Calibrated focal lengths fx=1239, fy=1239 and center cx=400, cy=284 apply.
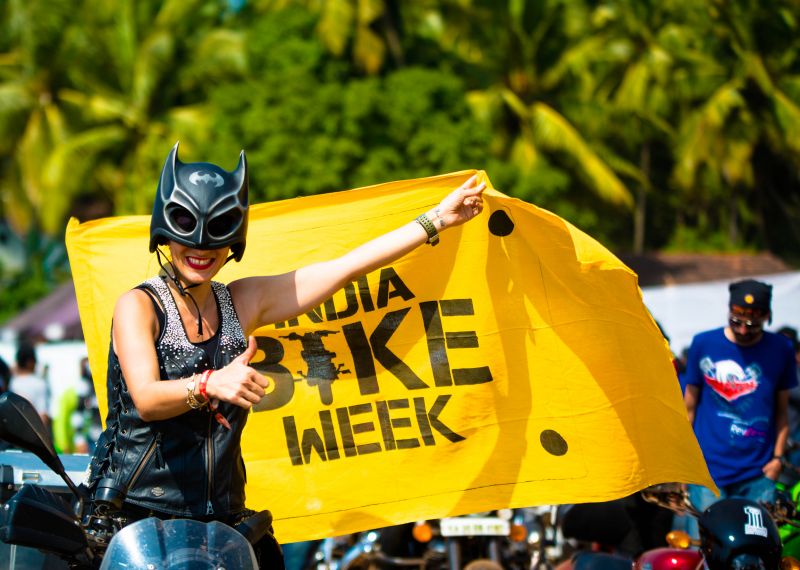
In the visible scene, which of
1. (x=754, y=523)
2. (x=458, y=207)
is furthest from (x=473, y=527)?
(x=458, y=207)

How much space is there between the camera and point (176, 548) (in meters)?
3.11

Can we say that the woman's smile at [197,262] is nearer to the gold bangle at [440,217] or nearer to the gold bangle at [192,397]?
the gold bangle at [192,397]

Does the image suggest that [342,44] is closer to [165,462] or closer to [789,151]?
[789,151]

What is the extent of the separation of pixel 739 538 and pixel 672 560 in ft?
Result: 2.53

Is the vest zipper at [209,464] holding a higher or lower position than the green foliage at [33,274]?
lower

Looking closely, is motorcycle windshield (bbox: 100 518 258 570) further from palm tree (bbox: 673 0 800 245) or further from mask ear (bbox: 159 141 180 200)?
palm tree (bbox: 673 0 800 245)

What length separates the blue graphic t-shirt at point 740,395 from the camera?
7.38 meters

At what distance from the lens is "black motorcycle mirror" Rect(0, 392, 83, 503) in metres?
3.35

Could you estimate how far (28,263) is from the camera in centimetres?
4228

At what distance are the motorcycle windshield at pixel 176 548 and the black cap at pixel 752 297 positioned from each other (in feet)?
15.2

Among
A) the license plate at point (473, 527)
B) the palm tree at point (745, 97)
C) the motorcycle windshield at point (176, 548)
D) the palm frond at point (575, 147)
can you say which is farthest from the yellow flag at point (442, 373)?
the palm tree at point (745, 97)

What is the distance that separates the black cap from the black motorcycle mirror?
4.76 metres

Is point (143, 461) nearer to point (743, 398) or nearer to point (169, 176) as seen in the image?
point (169, 176)

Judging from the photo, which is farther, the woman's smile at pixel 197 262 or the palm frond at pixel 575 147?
the palm frond at pixel 575 147
